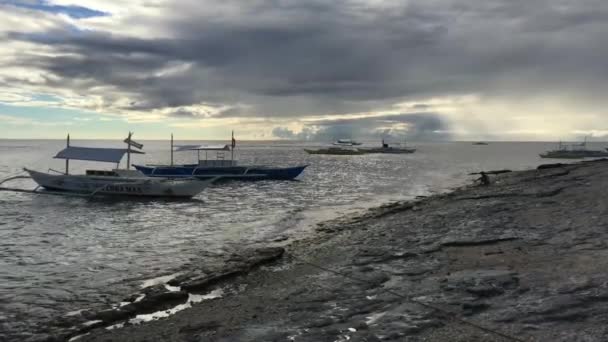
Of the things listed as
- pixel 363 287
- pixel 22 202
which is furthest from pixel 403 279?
pixel 22 202

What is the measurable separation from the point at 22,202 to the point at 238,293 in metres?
25.5

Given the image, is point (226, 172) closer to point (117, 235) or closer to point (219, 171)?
point (219, 171)

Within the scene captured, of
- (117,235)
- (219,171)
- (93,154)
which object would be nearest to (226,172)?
(219,171)

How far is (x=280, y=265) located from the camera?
11.6 metres

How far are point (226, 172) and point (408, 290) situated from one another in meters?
37.4

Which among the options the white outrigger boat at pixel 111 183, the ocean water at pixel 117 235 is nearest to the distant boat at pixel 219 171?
the ocean water at pixel 117 235

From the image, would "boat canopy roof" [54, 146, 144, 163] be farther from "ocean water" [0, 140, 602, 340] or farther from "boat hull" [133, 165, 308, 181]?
"boat hull" [133, 165, 308, 181]

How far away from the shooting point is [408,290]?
782 cm

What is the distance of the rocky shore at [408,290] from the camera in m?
6.02

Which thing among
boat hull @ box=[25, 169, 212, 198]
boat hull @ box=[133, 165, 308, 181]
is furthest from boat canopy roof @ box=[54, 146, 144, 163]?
boat hull @ box=[133, 165, 308, 181]

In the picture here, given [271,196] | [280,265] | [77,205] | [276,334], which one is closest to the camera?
[276,334]

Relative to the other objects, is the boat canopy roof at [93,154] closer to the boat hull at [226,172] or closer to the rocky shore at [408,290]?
the boat hull at [226,172]

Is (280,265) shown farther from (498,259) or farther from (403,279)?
(498,259)

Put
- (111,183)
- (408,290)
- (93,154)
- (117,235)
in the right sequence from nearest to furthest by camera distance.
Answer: (408,290) < (117,235) < (111,183) < (93,154)
